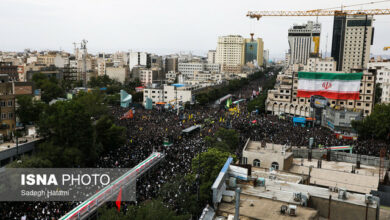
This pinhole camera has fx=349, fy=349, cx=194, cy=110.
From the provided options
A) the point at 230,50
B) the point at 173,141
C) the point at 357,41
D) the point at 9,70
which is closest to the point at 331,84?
the point at 173,141

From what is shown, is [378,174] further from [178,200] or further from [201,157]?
[178,200]

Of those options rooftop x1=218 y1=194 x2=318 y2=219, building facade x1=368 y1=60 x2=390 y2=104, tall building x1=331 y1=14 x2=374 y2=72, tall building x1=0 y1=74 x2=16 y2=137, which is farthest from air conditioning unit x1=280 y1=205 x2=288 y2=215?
tall building x1=331 y1=14 x2=374 y2=72

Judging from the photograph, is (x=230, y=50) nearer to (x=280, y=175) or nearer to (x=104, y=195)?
(x=104, y=195)

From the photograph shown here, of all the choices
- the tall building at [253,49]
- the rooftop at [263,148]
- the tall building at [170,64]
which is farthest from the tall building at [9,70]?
the tall building at [253,49]

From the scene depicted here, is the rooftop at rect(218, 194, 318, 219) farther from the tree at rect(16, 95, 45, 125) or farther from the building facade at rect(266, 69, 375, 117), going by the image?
the building facade at rect(266, 69, 375, 117)

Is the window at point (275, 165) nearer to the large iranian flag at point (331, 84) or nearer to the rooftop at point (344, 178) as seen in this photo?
the rooftop at point (344, 178)

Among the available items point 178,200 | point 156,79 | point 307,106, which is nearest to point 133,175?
point 178,200
